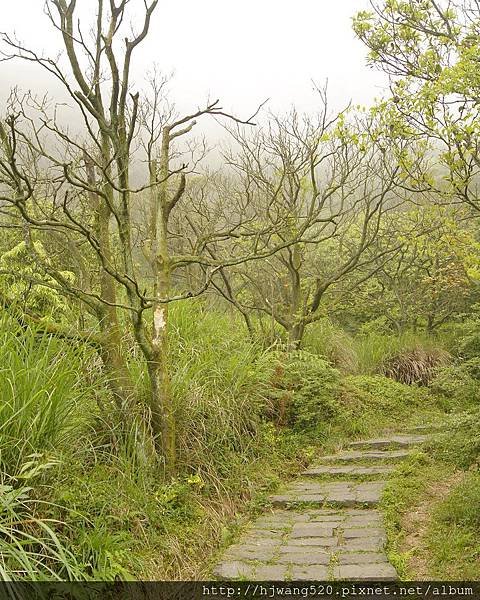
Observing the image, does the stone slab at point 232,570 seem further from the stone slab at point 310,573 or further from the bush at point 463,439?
the bush at point 463,439

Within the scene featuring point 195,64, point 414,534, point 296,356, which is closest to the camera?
point 414,534

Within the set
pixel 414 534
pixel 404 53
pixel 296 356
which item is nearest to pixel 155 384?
pixel 414 534

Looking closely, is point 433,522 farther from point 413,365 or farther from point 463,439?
point 413,365

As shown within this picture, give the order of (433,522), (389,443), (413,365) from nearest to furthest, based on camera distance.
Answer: (433,522) → (389,443) → (413,365)

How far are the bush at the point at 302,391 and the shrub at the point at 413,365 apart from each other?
294 cm

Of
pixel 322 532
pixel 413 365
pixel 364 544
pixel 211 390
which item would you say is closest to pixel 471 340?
pixel 413 365

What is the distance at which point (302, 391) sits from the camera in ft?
22.4

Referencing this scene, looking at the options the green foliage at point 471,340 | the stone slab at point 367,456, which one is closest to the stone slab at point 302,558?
the stone slab at point 367,456

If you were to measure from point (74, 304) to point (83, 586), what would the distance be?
3187mm

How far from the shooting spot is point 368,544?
3.86m

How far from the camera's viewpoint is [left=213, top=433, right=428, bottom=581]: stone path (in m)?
3.52

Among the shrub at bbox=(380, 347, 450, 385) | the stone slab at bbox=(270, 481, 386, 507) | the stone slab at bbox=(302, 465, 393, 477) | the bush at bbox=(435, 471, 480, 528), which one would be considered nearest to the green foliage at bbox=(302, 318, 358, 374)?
the shrub at bbox=(380, 347, 450, 385)

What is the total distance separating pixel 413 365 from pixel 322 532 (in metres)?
6.49

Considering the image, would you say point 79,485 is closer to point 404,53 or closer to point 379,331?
point 404,53
